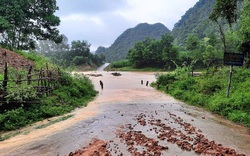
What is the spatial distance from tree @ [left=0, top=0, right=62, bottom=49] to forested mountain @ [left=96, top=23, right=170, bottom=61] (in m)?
113

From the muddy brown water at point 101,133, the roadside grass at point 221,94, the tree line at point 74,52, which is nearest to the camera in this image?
the muddy brown water at point 101,133

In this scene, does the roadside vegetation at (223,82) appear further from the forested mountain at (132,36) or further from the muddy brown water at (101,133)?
the forested mountain at (132,36)

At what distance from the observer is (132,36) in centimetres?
16175

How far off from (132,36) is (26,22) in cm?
13648

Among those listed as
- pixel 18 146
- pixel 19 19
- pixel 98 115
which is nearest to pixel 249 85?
pixel 98 115

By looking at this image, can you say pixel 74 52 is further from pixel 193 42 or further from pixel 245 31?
pixel 245 31

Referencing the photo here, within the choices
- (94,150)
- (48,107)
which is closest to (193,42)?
(48,107)

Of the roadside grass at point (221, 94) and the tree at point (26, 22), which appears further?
the tree at point (26, 22)

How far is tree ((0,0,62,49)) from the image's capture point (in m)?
22.6

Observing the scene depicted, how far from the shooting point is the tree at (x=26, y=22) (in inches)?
891

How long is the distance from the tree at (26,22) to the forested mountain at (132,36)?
370 ft

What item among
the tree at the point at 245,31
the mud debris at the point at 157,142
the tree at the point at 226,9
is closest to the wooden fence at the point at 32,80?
the mud debris at the point at 157,142

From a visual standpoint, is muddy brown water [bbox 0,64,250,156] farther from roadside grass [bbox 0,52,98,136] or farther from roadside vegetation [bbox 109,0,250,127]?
roadside vegetation [bbox 109,0,250,127]

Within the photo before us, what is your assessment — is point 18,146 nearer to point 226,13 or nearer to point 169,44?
point 226,13
